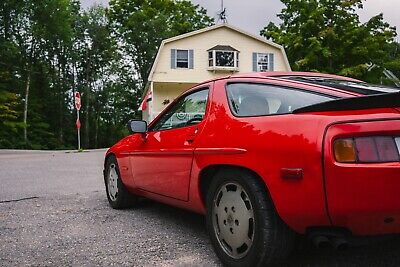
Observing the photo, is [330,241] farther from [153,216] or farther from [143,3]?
[143,3]

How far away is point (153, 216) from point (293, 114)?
256 cm

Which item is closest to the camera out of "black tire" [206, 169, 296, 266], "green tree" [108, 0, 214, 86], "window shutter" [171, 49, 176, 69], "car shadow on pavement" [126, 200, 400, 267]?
"black tire" [206, 169, 296, 266]

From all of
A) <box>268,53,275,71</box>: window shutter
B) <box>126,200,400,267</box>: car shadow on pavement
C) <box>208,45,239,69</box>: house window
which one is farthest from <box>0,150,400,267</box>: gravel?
<box>268,53,275,71</box>: window shutter

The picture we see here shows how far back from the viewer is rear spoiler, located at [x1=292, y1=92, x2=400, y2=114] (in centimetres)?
227

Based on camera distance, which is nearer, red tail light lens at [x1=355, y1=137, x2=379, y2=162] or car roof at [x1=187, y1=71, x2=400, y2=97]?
red tail light lens at [x1=355, y1=137, x2=379, y2=162]

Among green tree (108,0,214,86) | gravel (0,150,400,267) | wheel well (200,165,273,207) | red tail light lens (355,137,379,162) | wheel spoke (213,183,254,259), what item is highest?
green tree (108,0,214,86)

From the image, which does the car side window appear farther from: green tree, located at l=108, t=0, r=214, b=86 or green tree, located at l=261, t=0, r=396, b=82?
green tree, located at l=108, t=0, r=214, b=86

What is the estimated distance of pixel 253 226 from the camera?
2.64 meters

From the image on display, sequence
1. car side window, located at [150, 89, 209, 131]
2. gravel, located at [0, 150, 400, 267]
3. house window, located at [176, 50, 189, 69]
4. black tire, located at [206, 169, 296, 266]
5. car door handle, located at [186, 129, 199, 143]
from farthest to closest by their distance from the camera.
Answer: house window, located at [176, 50, 189, 69] < car side window, located at [150, 89, 209, 131] < car door handle, located at [186, 129, 199, 143] < gravel, located at [0, 150, 400, 267] < black tire, located at [206, 169, 296, 266]

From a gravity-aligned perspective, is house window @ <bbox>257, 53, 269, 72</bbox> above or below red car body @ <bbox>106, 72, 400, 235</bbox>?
above

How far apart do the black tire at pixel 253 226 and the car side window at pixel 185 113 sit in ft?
2.45

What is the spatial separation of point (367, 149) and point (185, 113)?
1.95 m

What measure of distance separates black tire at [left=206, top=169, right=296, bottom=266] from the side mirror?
160cm

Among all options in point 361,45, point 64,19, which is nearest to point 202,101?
point 361,45
